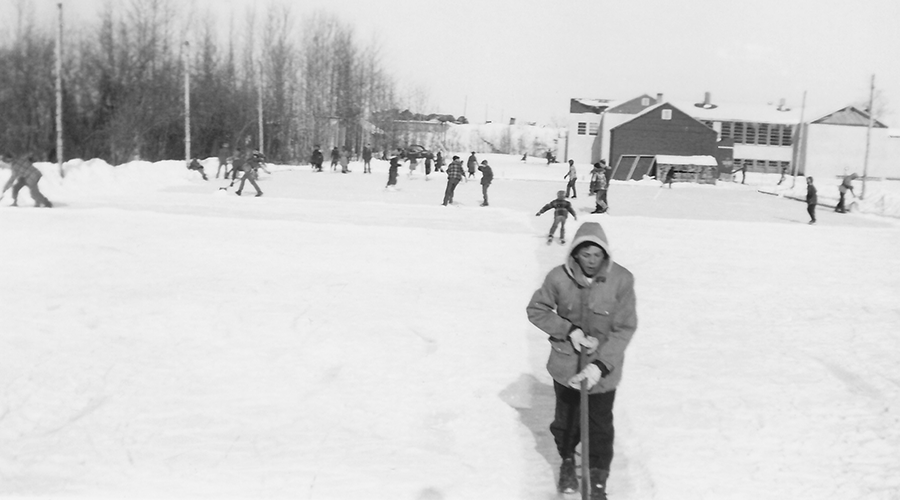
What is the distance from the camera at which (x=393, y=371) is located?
662 centimetres

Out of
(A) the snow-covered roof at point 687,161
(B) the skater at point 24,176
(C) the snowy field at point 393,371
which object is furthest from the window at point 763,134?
(B) the skater at point 24,176

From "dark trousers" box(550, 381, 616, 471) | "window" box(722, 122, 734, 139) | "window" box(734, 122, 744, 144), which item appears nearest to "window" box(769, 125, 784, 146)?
"window" box(734, 122, 744, 144)

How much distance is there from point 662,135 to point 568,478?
63679mm

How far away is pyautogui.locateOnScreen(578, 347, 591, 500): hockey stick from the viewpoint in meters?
3.95

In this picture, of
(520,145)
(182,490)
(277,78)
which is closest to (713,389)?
(182,490)

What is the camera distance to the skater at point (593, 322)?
12.8ft

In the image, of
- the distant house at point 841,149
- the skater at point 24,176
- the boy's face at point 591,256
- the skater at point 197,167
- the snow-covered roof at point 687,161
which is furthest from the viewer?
the distant house at point 841,149

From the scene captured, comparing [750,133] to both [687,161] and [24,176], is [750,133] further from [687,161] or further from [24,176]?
[24,176]

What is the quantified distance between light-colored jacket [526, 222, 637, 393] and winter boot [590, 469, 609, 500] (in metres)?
0.43

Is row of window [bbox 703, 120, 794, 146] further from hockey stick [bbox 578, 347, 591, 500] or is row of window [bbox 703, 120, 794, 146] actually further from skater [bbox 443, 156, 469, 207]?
hockey stick [bbox 578, 347, 591, 500]

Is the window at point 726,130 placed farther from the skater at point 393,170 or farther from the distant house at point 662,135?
the skater at point 393,170

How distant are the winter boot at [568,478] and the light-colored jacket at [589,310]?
0.52 m

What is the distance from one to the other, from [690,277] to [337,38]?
5618cm

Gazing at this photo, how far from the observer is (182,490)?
4.33 m
